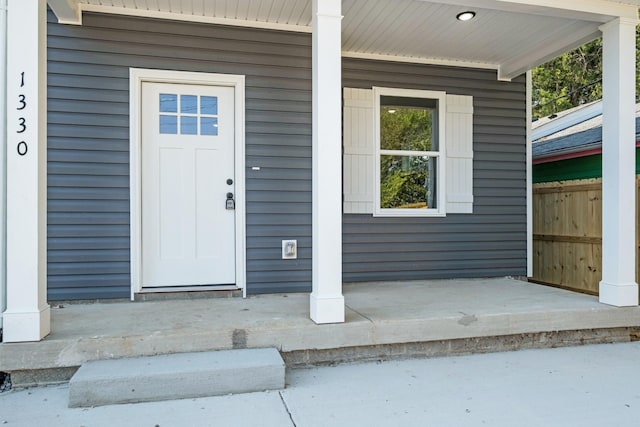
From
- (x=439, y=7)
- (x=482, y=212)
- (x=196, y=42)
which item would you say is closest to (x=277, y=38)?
(x=196, y=42)

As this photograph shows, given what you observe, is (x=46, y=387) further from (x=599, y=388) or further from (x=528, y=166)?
(x=528, y=166)

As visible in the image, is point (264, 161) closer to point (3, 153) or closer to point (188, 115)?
point (188, 115)

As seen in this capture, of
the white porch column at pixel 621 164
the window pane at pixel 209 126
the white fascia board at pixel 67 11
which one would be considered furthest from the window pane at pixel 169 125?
the white porch column at pixel 621 164

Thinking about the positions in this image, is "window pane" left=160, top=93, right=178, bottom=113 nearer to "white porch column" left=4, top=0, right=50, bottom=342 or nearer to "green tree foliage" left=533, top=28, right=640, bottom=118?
"white porch column" left=4, top=0, right=50, bottom=342

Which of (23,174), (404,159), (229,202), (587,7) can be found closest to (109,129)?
(229,202)

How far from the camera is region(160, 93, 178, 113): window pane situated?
3.99 metres

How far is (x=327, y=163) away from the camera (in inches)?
120

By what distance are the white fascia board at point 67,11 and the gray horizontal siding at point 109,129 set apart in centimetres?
6

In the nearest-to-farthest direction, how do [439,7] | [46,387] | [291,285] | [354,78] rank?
[46,387], [439,7], [291,285], [354,78]

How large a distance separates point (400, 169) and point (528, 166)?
5.07 ft

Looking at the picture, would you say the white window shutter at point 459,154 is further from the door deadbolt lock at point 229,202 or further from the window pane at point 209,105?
the window pane at point 209,105

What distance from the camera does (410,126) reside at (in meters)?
4.87

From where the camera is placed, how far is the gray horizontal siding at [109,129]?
377 centimetres

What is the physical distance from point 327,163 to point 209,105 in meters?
1.61
